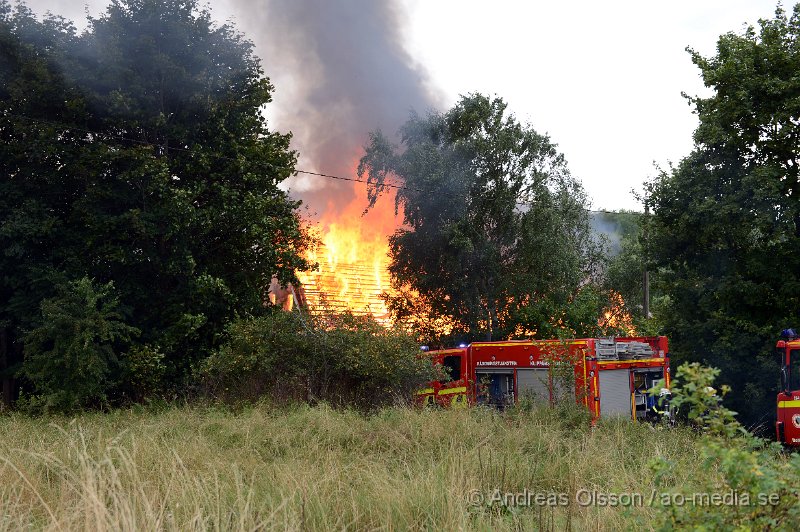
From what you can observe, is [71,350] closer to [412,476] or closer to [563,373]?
[563,373]

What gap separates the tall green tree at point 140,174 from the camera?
1744 centimetres

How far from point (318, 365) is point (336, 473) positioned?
7454 mm

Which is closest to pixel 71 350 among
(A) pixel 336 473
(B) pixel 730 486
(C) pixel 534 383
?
(C) pixel 534 383

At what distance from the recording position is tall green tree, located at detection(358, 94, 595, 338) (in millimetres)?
26016

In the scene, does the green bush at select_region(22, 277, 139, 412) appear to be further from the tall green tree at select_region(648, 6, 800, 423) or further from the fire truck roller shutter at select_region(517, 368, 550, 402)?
the tall green tree at select_region(648, 6, 800, 423)

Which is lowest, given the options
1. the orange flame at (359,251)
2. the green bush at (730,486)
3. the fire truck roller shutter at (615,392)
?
the fire truck roller shutter at (615,392)

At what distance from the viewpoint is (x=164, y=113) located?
18688mm

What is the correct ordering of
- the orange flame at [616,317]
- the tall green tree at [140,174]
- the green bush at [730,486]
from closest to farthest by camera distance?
the green bush at [730,486], the tall green tree at [140,174], the orange flame at [616,317]

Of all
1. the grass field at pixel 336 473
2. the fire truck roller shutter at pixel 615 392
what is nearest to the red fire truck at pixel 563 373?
the fire truck roller shutter at pixel 615 392

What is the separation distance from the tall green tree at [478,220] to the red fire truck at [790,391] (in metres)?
13.7

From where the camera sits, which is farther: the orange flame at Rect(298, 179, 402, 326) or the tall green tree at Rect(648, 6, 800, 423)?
the orange flame at Rect(298, 179, 402, 326)

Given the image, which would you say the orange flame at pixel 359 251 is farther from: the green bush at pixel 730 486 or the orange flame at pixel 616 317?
the green bush at pixel 730 486

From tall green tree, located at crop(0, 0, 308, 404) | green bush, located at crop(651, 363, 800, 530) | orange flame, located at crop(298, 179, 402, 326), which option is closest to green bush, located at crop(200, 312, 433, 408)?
tall green tree, located at crop(0, 0, 308, 404)

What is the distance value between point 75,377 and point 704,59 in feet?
61.9
